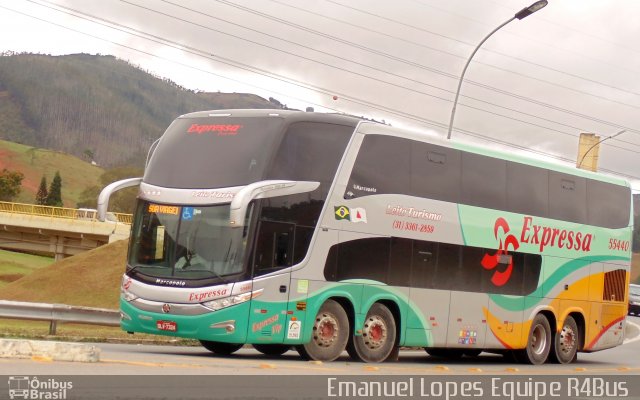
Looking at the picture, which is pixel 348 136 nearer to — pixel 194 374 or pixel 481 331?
pixel 481 331

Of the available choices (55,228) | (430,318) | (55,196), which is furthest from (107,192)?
(55,196)

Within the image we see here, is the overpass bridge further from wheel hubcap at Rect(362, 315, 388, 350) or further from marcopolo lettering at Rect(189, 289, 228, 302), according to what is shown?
marcopolo lettering at Rect(189, 289, 228, 302)

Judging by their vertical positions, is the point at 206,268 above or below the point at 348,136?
below

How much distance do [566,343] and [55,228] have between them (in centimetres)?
7110

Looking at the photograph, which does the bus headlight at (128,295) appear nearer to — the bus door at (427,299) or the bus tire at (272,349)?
the bus tire at (272,349)

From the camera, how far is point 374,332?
19.8m

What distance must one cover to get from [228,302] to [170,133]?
3690 millimetres

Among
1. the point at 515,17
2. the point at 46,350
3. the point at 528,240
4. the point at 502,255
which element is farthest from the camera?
the point at 515,17

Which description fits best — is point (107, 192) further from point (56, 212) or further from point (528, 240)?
point (56, 212)

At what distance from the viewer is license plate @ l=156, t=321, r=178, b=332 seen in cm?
1764

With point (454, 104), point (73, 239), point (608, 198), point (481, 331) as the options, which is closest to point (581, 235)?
point (608, 198)

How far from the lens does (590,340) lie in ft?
85.1

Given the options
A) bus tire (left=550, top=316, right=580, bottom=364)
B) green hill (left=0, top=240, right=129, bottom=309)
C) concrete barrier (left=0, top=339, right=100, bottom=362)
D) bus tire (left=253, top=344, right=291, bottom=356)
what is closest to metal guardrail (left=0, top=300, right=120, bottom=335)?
bus tire (left=253, top=344, right=291, bottom=356)

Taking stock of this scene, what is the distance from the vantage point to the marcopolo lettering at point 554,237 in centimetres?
2356
